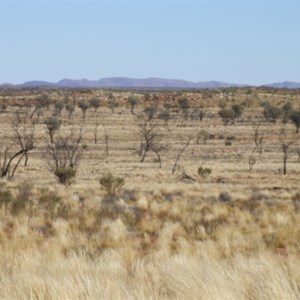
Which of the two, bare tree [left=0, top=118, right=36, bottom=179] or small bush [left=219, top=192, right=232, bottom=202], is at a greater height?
small bush [left=219, top=192, right=232, bottom=202]

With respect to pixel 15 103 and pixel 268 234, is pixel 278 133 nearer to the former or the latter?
pixel 268 234

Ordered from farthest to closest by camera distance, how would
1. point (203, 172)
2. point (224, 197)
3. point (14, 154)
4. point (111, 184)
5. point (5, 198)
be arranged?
point (14, 154) < point (203, 172) < point (111, 184) < point (224, 197) < point (5, 198)

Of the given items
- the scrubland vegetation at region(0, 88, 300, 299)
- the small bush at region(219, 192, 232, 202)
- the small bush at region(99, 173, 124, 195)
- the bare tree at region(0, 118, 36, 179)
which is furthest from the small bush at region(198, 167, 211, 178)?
the small bush at region(219, 192, 232, 202)

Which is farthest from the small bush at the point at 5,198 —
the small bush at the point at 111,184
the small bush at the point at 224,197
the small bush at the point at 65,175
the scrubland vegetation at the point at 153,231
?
the small bush at the point at 65,175

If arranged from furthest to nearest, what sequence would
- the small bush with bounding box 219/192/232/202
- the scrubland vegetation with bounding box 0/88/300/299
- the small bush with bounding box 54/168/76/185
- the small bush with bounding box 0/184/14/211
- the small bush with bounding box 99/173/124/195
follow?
the small bush with bounding box 54/168/76/185 → the small bush with bounding box 99/173/124/195 → the small bush with bounding box 219/192/232/202 → the small bush with bounding box 0/184/14/211 → the scrubland vegetation with bounding box 0/88/300/299

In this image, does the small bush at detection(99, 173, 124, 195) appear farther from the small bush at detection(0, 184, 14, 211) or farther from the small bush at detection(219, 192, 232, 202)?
the small bush at detection(0, 184, 14, 211)

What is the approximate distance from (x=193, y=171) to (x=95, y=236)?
23.0m

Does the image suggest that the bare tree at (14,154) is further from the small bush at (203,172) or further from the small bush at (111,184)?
the small bush at (203,172)

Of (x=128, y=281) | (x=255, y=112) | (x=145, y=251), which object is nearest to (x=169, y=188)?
(x=145, y=251)

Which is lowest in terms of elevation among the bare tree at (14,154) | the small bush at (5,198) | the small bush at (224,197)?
the bare tree at (14,154)

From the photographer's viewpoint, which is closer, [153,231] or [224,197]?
[153,231]

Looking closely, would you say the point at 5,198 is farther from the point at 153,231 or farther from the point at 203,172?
the point at 203,172

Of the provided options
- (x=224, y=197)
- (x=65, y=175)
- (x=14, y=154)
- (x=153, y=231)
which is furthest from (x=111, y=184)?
(x=14, y=154)

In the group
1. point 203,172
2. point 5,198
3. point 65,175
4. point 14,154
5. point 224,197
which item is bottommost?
point 14,154
